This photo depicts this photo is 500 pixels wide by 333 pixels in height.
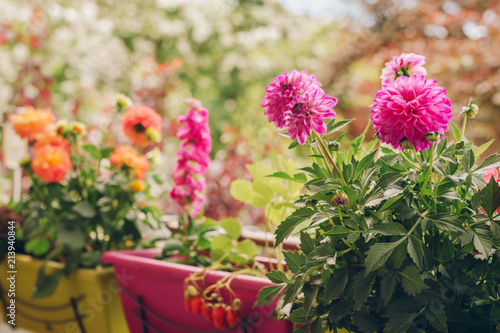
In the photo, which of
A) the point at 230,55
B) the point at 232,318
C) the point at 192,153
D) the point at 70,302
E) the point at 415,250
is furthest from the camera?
the point at 230,55

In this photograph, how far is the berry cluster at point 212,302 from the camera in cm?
84

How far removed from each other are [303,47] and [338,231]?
4722mm

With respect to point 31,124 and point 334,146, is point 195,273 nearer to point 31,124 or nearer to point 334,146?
point 334,146

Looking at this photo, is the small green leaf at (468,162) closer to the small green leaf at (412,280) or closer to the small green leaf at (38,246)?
the small green leaf at (412,280)

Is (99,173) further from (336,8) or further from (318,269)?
(336,8)

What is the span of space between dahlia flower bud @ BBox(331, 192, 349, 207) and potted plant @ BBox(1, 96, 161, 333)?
723 millimetres

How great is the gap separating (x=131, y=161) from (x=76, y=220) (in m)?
0.21

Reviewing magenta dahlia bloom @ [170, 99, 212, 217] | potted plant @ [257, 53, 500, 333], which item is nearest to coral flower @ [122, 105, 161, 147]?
magenta dahlia bloom @ [170, 99, 212, 217]

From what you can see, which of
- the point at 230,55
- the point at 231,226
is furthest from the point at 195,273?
the point at 230,55

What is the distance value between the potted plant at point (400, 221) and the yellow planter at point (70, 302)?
2.09ft

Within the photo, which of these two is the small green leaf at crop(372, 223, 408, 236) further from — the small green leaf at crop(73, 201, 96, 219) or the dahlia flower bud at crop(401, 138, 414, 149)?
the small green leaf at crop(73, 201, 96, 219)

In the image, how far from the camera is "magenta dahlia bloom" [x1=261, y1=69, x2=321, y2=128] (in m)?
0.63

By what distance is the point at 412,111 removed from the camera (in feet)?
1.83

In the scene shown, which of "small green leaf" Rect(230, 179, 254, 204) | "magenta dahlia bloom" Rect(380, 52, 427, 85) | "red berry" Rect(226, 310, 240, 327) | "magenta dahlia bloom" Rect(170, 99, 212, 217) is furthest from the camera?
"magenta dahlia bloom" Rect(170, 99, 212, 217)
